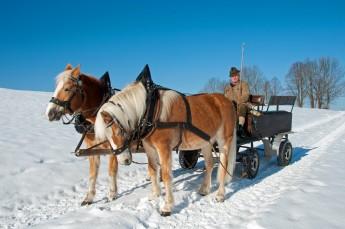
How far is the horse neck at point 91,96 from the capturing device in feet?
15.6

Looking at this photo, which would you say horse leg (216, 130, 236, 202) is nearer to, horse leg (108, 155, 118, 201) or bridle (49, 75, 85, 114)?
horse leg (108, 155, 118, 201)

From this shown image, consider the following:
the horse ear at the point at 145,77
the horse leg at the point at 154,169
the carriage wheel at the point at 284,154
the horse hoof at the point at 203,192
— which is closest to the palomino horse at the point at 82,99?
the horse leg at the point at 154,169

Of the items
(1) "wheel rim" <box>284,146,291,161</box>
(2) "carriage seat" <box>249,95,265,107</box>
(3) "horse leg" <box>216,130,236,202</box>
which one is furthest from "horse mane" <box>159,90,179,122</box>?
(1) "wheel rim" <box>284,146,291,161</box>

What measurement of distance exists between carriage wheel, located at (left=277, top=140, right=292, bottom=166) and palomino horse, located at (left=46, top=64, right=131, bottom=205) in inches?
174

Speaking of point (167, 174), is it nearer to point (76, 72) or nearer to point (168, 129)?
point (168, 129)

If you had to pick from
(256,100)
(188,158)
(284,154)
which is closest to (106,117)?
(188,158)

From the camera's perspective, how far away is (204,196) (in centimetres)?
544

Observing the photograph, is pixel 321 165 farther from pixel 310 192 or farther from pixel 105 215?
pixel 105 215

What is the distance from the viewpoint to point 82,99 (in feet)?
15.4

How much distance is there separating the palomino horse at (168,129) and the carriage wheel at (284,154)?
2539 mm

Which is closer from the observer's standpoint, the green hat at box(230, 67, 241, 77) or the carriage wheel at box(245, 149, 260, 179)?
the carriage wheel at box(245, 149, 260, 179)

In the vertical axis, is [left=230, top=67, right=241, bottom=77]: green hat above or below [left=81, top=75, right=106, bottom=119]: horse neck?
above

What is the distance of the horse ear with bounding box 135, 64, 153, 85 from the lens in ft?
14.9

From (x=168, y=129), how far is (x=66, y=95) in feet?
4.85
